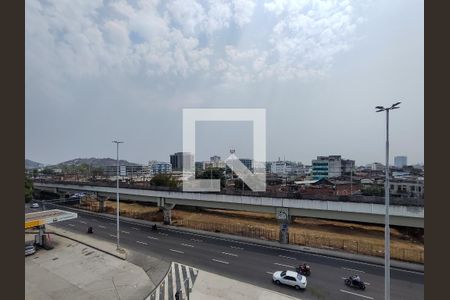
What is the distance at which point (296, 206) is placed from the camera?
2503 cm

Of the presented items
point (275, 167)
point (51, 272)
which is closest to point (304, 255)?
point (51, 272)

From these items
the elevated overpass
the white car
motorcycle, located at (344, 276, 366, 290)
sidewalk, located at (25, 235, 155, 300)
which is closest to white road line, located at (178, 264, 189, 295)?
sidewalk, located at (25, 235, 155, 300)

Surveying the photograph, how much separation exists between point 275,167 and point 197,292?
135 meters

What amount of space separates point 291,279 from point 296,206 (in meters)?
9.77

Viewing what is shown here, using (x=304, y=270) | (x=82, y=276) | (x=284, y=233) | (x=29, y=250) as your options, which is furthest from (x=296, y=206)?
(x=29, y=250)

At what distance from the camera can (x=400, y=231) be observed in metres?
34.8

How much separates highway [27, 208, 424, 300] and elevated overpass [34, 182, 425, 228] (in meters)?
3.82

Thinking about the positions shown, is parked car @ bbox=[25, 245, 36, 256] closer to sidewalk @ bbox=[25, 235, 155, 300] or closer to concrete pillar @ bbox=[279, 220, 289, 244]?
sidewalk @ bbox=[25, 235, 155, 300]

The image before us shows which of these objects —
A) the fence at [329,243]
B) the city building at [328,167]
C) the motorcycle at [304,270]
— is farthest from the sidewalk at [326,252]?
the city building at [328,167]

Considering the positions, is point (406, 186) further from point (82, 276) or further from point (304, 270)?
point (82, 276)

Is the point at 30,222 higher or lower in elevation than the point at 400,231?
higher

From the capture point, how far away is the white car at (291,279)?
15906 mm

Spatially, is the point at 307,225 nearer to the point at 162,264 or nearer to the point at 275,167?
the point at 162,264

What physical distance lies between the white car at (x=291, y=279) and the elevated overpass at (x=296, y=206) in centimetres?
915
